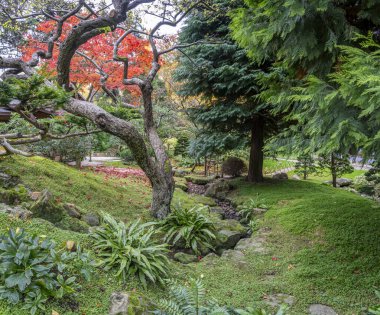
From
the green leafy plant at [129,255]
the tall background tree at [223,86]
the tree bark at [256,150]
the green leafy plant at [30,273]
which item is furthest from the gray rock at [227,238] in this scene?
the tree bark at [256,150]

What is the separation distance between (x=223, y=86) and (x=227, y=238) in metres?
4.41

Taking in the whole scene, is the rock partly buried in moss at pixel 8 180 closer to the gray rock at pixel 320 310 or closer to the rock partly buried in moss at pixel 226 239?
the rock partly buried in moss at pixel 226 239

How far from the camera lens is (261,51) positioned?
13.5 ft

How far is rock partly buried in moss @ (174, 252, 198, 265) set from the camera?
13.9 ft

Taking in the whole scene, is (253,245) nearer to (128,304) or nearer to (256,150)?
(128,304)

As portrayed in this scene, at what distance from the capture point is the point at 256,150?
8938mm

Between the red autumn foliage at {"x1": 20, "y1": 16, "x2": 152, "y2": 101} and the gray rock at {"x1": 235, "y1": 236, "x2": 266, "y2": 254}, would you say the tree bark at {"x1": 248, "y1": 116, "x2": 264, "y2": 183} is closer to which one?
the red autumn foliage at {"x1": 20, "y1": 16, "x2": 152, "y2": 101}

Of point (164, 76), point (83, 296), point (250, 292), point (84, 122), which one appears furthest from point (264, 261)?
point (164, 76)

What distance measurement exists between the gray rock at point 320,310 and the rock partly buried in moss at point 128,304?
1927 millimetres

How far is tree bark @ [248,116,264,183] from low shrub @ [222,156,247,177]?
5.96ft

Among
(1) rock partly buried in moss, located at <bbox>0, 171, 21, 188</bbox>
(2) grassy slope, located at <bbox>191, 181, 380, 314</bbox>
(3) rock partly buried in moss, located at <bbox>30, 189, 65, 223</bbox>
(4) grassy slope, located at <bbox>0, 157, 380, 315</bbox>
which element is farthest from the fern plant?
(1) rock partly buried in moss, located at <bbox>0, 171, 21, 188</bbox>

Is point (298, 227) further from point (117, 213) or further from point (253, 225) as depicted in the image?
point (117, 213)

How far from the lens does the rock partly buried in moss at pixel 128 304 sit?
2.28 meters

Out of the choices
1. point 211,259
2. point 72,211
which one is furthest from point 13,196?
point 211,259
